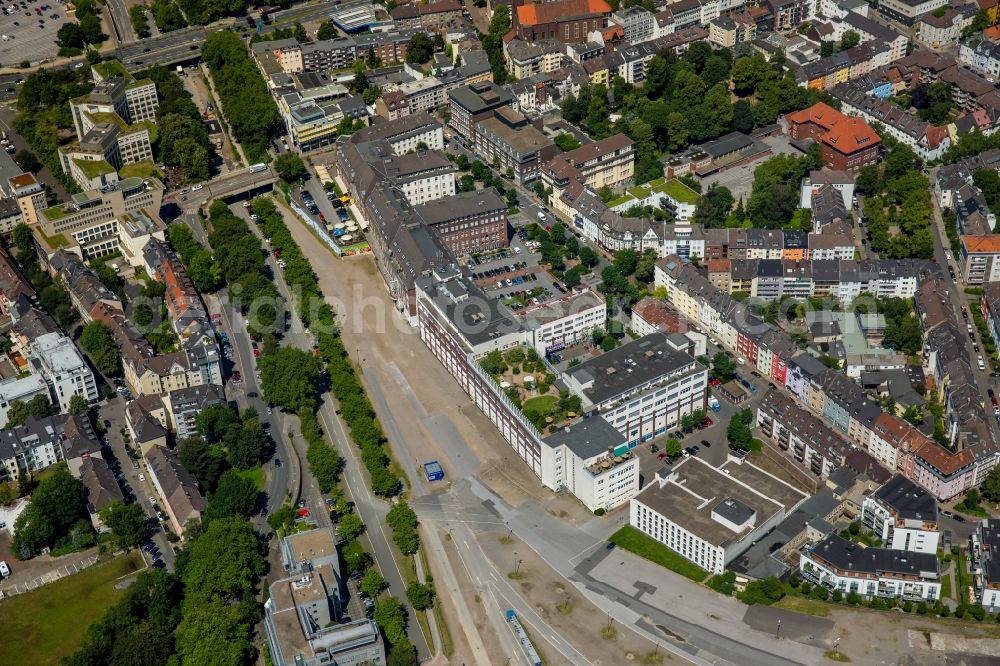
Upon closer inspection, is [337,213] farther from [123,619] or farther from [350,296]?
[123,619]

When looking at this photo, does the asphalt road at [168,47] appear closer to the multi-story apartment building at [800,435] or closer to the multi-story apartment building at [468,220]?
the multi-story apartment building at [468,220]

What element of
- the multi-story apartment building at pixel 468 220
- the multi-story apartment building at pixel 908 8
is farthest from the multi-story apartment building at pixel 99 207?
the multi-story apartment building at pixel 908 8

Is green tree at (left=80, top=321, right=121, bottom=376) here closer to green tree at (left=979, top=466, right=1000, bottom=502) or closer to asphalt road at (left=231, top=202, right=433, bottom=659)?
asphalt road at (left=231, top=202, right=433, bottom=659)

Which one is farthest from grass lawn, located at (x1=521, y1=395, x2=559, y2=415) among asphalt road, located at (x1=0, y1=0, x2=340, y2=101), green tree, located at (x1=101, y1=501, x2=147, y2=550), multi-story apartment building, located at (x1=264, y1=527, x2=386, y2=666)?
asphalt road, located at (x1=0, y1=0, x2=340, y2=101)

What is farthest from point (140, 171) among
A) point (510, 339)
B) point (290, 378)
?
point (510, 339)

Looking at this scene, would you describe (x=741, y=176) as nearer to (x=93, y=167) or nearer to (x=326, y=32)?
(x=326, y=32)
